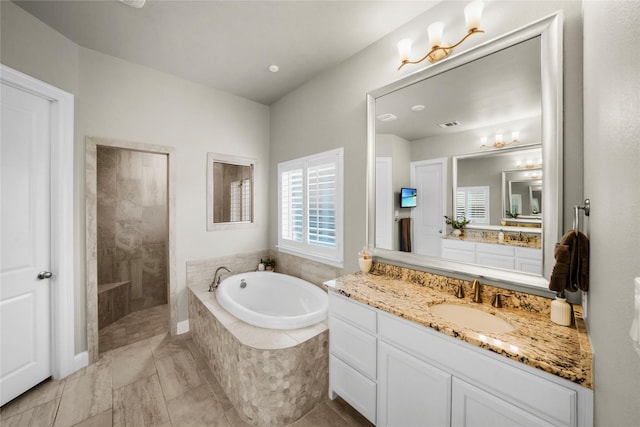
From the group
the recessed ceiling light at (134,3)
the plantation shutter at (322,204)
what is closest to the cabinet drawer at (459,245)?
the plantation shutter at (322,204)

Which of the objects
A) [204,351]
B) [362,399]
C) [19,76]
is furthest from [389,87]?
[204,351]

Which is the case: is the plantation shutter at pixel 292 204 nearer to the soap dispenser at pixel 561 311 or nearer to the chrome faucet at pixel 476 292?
the chrome faucet at pixel 476 292

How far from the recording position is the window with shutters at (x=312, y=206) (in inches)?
97.1

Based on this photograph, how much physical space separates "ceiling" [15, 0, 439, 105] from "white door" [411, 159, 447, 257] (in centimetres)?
113

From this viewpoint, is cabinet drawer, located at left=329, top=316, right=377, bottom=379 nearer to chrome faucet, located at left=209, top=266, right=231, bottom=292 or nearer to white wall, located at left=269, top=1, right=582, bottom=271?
white wall, located at left=269, top=1, right=582, bottom=271

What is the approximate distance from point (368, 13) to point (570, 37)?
122cm

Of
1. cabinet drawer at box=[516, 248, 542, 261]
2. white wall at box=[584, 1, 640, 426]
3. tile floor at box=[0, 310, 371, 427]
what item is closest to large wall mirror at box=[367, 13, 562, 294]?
cabinet drawer at box=[516, 248, 542, 261]

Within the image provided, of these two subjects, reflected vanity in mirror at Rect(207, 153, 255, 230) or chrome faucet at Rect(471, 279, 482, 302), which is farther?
reflected vanity in mirror at Rect(207, 153, 255, 230)

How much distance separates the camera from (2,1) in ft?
5.44

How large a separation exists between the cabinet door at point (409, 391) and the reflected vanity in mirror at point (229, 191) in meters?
2.43

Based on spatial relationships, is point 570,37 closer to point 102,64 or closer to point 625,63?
point 625,63

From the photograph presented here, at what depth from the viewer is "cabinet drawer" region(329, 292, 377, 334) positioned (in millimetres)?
1498

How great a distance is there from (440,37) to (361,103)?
2.52 ft

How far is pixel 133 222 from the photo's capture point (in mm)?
3492
